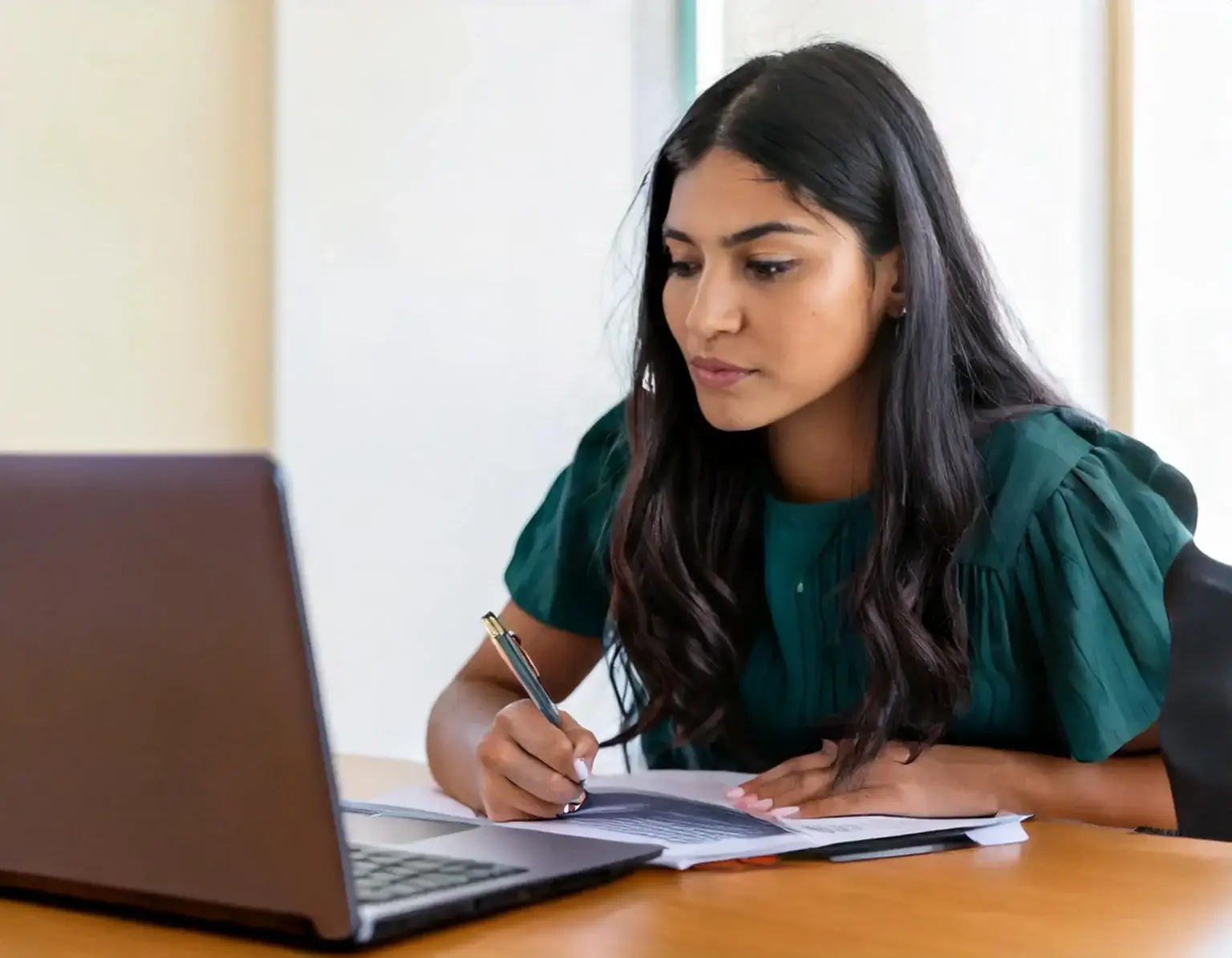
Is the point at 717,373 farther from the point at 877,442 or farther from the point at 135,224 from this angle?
the point at 135,224

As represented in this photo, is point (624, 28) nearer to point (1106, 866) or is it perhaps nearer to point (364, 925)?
point (1106, 866)

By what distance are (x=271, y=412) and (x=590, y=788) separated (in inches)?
52.1

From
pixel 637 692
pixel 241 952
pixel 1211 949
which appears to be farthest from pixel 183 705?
pixel 637 692

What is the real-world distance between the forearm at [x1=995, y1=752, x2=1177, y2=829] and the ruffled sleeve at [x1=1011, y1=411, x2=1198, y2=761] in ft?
0.07

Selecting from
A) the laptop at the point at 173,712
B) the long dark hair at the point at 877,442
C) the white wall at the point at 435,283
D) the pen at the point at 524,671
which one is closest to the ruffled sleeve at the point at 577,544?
the long dark hair at the point at 877,442

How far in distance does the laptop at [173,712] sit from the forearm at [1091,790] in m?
0.60

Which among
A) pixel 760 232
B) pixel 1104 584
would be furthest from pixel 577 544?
pixel 1104 584

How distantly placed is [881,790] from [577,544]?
0.59m

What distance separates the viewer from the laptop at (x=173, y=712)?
55 cm

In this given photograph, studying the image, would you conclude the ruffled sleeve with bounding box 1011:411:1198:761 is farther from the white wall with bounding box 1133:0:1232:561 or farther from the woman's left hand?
the white wall with bounding box 1133:0:1232:561

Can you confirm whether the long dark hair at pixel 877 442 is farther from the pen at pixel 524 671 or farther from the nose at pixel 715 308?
the pen at pixel 524 671

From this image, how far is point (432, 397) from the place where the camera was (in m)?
2.24

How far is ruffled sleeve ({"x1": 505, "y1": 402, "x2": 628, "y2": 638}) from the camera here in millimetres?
1486

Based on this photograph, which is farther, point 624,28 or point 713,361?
point 624,28
